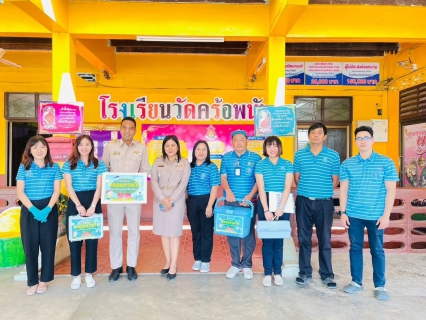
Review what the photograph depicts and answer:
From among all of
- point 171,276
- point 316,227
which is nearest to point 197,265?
point 171,276

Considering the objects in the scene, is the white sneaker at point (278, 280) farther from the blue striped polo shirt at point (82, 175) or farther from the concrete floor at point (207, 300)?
the blue striped polo shirt at point (82, 175)

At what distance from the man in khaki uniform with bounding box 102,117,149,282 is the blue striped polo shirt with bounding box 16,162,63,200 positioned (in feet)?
2.05

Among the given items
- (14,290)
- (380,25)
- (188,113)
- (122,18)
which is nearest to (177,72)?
(188,113)

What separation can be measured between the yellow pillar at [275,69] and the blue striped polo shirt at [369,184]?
4.91 ft

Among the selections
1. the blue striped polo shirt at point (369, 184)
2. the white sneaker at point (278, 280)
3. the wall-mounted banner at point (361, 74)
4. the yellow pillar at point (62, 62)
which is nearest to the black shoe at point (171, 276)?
the white sneaker at point (278, 280)

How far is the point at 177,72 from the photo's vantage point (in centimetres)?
791

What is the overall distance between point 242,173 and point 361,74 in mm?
5702

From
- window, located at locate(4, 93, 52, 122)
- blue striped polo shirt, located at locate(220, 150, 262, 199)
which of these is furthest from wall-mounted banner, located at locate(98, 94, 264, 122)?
blue striped polo shirt, located at locate(220, 150, 262, 199)

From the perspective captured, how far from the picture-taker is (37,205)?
338cm

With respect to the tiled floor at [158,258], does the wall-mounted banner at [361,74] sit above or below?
Answer: above

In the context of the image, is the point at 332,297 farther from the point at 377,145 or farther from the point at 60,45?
the point at 377,145

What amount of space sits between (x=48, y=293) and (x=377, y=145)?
7.39 meters

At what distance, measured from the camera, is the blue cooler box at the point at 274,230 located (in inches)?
138

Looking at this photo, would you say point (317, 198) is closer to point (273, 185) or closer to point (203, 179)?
point (273, 185)
